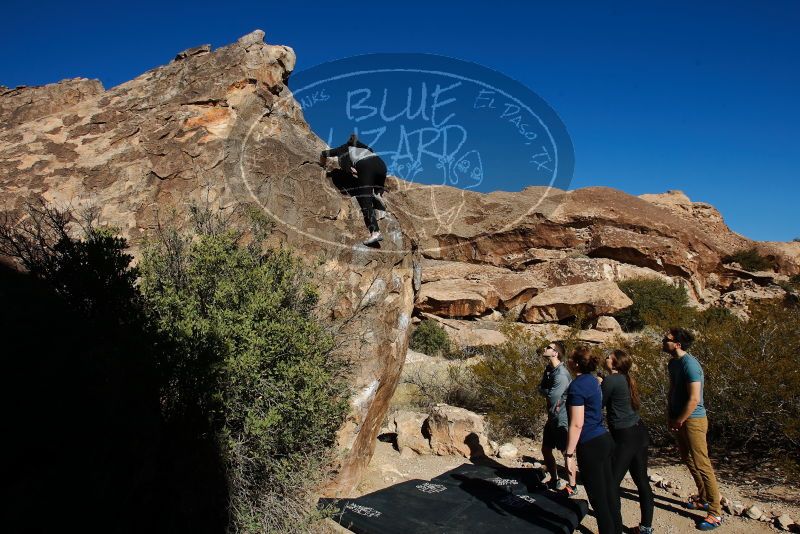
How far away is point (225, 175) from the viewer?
527cm

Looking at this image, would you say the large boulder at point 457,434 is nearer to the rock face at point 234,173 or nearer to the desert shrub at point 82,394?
the rock face at point 234,173

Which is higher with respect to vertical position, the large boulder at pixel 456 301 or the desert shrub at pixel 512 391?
the large boulder at pixel 456 301

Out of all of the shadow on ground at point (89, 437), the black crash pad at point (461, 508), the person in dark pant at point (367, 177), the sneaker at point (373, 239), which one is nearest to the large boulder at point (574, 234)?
the person in dark pant at point (367, 177)

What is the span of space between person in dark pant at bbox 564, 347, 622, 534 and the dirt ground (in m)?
0.82

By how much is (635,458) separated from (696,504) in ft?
3.94

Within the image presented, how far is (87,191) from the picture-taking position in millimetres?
5031

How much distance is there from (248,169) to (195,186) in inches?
22.9

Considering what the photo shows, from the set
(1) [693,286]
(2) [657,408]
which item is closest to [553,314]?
(1) [693,286]

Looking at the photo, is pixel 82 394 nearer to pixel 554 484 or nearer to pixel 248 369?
pixel 248 369

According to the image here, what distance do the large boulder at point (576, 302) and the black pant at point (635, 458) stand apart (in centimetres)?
1397

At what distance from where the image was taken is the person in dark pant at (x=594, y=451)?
3.53 m

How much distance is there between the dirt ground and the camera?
435 centimetres

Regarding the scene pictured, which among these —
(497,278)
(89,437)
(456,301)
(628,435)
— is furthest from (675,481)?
(497,278)

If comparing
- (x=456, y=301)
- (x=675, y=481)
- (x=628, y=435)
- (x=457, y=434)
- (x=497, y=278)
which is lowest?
(x=675, y=481)
